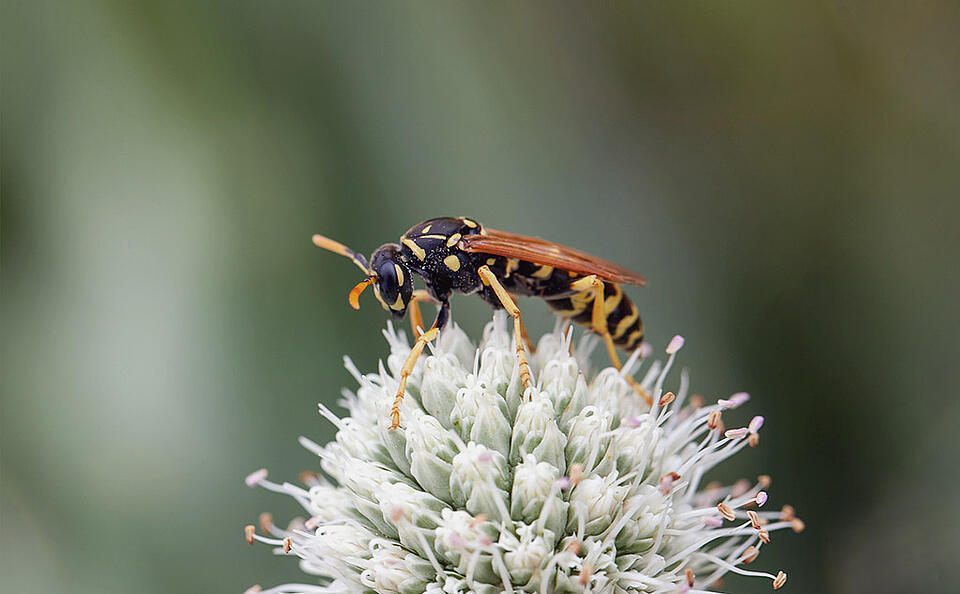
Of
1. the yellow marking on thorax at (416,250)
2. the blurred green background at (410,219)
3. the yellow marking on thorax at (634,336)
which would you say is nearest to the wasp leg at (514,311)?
the yellow marking on thorax at (416,250)

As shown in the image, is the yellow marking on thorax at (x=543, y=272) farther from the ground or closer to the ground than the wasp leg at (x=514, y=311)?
farther from the ground

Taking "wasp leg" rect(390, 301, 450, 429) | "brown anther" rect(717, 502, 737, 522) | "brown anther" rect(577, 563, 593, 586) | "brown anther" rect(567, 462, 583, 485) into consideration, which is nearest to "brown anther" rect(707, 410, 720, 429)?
"brown anther" rect(717, 502, 737, 522)

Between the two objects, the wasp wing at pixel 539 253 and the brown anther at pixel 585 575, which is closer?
the brown anther at pixel 585 575

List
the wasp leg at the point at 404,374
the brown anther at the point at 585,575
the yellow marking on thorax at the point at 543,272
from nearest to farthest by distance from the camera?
the brown anther at the point at 585,575 < the wasp leg at the point at 404,374 < the yellow marking on thorax at the point at 543,272

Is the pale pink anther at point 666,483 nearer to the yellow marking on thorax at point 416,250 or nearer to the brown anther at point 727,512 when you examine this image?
the brown anther at point 727,512

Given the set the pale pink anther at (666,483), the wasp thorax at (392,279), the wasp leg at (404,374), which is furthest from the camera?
the wasp thorax at (392,279)

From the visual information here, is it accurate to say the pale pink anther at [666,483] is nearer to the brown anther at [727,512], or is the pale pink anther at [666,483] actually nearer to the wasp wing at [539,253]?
the brown anther at [727,512]

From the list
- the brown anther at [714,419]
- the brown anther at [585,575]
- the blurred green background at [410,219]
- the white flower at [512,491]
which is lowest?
the brown anther at [585,575]

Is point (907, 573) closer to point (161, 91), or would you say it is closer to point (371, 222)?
point (371, 222)

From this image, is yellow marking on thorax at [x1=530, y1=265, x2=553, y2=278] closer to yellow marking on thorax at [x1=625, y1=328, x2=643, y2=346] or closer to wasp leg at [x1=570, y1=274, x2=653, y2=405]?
wasp leg at [x1=570, y1=274, x2=653, y2=405]
